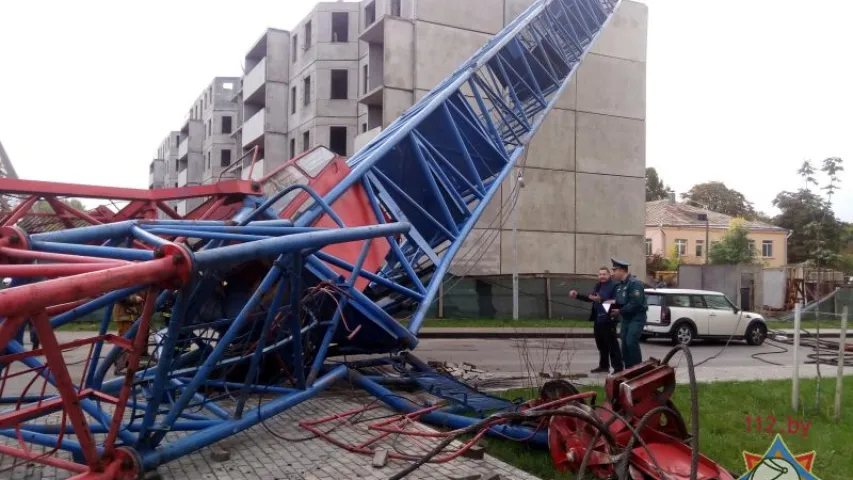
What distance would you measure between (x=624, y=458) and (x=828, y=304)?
3238cm

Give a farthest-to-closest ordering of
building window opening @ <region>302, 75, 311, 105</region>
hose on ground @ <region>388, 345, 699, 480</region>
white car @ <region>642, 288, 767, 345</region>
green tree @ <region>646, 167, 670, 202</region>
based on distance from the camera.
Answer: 1. green tree @ <region>646, 167, 670, 202</region>
2. building window opening @ <region>302, 75, 311, 105</region>
3. white car @ <region>642, 288, 767, 345</region>
4. hose on ground @ <region>388, 345, 699, 480</region>

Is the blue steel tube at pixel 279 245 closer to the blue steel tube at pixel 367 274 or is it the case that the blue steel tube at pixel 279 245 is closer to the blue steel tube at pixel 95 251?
the blue steel tube at pixel 95 251

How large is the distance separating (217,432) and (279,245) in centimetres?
177

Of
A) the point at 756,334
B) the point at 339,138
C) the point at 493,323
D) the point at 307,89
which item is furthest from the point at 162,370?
the point at 307,89

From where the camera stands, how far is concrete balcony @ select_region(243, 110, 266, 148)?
125 feet

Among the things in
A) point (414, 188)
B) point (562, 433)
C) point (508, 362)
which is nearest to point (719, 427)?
point (562, 433)

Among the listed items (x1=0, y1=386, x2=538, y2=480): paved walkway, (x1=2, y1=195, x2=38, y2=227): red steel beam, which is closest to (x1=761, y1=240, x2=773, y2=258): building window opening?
(x1=0, y1=386, x2=538, y2=480): paved walkway

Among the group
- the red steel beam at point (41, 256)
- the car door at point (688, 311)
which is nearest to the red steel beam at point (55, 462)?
the red steel beam at point (41, 256)

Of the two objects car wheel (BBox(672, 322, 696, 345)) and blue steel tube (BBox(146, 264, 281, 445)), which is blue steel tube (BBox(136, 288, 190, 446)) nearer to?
blue steel tube (BBox(146, 264, 281, 445))

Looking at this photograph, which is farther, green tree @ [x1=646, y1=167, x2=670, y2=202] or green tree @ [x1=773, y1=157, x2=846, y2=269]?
green tree @ [x1=646, y1=167, x2=670, y2=202]

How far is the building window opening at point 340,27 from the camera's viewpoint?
1395 inches

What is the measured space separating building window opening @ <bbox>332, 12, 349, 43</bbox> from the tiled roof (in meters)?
40.1

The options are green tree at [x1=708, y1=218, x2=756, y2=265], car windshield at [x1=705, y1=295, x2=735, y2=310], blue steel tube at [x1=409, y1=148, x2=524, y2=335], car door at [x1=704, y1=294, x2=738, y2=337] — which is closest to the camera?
blue steel tube at [x1=409, y1=148, x2=524, y2=335]

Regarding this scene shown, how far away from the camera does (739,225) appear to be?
57.9 metres
